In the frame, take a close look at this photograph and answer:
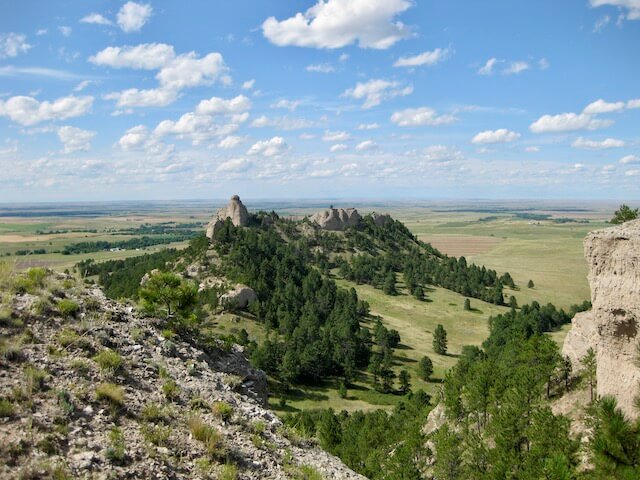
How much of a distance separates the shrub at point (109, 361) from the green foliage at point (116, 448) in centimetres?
284

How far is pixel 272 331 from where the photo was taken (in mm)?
87250

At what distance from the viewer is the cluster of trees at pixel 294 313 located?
74375 mm

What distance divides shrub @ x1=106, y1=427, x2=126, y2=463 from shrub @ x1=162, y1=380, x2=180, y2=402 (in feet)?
9.34

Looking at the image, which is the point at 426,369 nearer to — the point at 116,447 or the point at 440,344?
the point at 440,344

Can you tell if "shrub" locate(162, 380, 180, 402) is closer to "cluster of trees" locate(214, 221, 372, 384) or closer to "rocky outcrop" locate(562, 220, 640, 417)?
"rocky outcrop" locate(562, 220, 640, 417)

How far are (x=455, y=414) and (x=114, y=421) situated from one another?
32670 mm

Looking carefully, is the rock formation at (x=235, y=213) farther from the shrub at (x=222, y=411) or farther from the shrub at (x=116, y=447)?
the shrub at (x=116, y=447)

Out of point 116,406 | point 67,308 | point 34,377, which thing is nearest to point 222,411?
point 116,406

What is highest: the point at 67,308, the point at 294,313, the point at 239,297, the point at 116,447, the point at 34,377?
the point at 67,308

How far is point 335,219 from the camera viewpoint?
16900 cm

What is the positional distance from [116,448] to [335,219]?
158 metres

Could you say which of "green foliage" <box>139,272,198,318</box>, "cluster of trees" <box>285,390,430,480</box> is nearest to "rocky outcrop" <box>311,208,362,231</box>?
"cluster of trees" <box>285,390,430,480</box>

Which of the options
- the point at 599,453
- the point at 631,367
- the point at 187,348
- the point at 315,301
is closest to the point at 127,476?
the point at 187,348

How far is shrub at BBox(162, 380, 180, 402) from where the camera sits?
15.2 m
